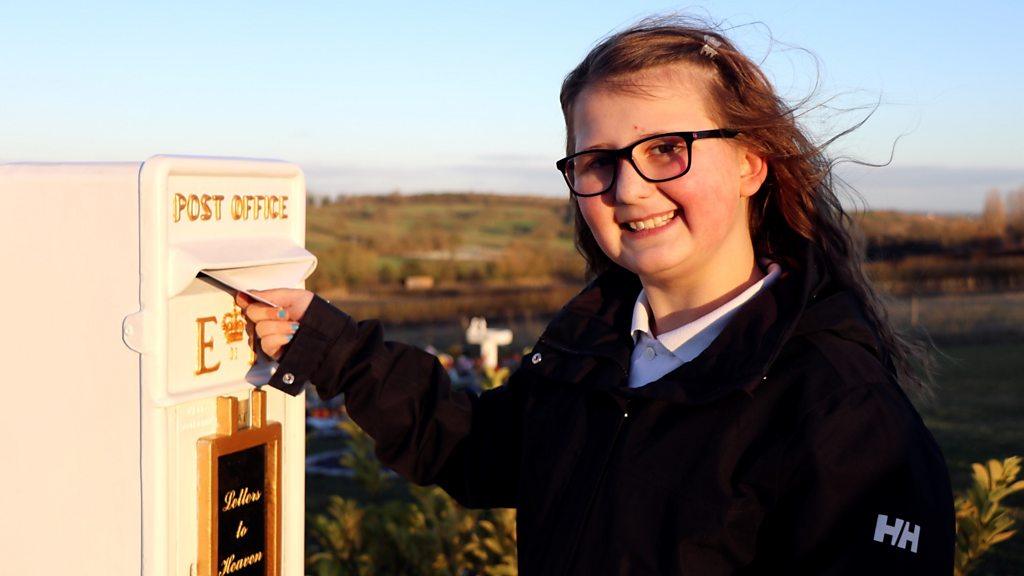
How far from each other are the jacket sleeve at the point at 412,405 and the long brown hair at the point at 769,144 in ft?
1.94

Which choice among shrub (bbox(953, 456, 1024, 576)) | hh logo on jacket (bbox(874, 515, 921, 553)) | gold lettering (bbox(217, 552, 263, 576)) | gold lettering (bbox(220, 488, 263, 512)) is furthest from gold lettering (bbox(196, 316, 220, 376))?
shrub (bbox(953, 456, 1024, 576))

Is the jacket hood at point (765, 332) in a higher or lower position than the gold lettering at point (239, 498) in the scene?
higher

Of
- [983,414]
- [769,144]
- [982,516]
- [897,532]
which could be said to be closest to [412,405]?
[769,144]

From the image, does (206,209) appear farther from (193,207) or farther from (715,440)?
(715,440)

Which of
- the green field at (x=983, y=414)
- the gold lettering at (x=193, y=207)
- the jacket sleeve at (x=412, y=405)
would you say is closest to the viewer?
the gold lettering at (x=193, y=207)

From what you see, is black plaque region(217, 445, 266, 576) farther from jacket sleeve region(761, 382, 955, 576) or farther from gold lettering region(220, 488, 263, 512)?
jacket sleeve region(761, 382, 955, 576)

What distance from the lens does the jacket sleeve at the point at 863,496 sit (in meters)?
1.58

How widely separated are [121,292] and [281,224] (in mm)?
424

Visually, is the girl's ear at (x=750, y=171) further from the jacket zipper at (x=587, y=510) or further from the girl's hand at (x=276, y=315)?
the girl's hand at (x=276, y=315)

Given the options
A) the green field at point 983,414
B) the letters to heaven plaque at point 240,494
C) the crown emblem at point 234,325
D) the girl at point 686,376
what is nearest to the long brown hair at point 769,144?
the girl at point 686,376

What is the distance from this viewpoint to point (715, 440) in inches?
69.6

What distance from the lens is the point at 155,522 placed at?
189cm

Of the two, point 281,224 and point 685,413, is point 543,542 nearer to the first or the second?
point 685,413

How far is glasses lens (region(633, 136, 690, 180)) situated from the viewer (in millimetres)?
1923
